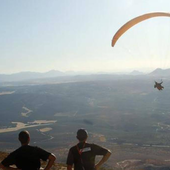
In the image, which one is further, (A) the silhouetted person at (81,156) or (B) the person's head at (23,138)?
(A) the silhouetted person at (81,156)

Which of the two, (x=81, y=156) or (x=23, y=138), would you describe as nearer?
(x=23, y=138)

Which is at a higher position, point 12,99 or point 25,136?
point 25,136

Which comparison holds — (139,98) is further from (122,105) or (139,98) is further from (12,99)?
(12,99)

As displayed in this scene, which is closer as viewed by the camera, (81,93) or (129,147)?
(129,147)

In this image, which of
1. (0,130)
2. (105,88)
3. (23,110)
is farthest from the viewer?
(105,88)

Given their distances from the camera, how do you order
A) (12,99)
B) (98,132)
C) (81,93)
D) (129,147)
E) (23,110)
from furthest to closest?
(81,93) < (12,99) < (23,110) < (98,132) < (129,147)

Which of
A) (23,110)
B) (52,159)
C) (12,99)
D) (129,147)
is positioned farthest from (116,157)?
(12,99)

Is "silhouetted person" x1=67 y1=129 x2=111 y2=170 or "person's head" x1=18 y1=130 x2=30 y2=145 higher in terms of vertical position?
"person's head" x1=18 y1=130 x2=30 y2=145

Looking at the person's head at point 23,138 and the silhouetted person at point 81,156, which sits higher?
the person's head at point 23,138

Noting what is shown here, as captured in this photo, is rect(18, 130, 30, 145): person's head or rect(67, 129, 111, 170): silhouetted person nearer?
rect(18, 130, 30, 145): person's head

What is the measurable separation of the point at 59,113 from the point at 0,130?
37022 mm

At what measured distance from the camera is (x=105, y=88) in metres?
187

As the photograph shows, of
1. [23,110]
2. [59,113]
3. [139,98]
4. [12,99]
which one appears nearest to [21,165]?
Answer: [59,113]

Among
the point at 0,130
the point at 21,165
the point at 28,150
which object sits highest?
the point at 28,150
